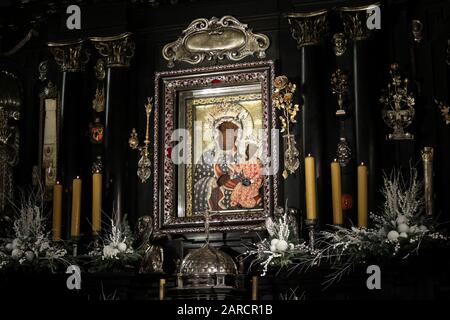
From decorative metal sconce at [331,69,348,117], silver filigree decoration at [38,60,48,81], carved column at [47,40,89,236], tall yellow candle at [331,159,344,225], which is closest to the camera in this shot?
tall yellow candle at [331,159,344,225]

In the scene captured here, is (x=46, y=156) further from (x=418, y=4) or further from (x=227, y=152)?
(x=418, y=4)

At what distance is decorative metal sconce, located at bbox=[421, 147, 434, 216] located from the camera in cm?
927

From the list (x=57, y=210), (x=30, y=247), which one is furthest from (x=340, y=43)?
(x=30, y=247)

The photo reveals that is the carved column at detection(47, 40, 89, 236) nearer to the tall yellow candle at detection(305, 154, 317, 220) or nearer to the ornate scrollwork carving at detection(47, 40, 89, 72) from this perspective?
the ornate scrollwork carving at detection(47, 40, 89, 72)

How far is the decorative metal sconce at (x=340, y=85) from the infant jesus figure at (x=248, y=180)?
1081 mm

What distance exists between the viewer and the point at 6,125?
37.0 feet

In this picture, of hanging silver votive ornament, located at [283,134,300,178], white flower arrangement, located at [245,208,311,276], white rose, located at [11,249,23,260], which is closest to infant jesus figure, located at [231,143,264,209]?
hanging silver votive ornament, located at [283,134,300,178]

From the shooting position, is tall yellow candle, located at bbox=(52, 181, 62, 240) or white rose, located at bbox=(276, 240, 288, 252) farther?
tall yellow candle, located at bbox=(52, 181, 62, 240)

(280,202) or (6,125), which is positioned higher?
(6,125)

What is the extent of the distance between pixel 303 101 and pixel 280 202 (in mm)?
1143

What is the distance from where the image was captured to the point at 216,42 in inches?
421

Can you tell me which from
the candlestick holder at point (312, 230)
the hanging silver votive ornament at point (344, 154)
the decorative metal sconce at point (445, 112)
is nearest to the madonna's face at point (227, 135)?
the hanging silver votive ornament at point (344, 154)

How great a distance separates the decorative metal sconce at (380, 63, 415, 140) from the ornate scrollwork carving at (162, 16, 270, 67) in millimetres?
1526
